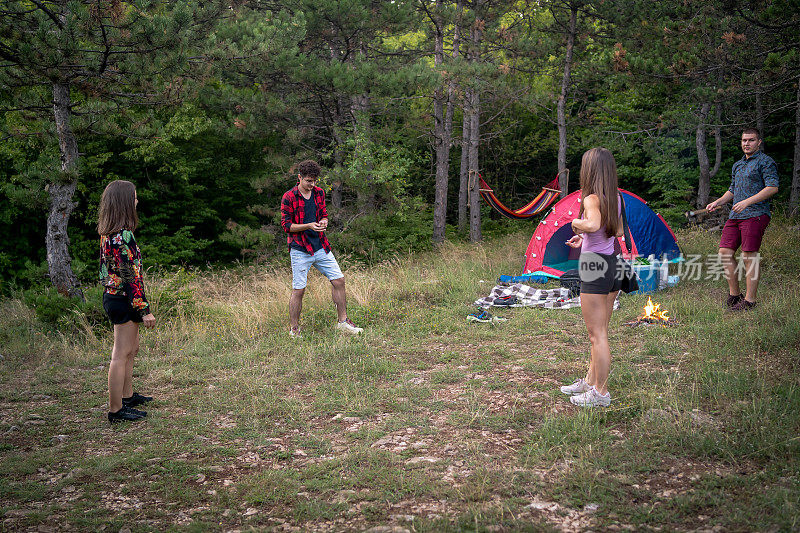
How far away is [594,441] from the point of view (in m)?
3.28

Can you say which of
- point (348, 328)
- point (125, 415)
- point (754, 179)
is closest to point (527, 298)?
point (348, 328)

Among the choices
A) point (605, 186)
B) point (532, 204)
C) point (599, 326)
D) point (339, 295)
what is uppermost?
point (532, 204)

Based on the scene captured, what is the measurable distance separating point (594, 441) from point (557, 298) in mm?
4044

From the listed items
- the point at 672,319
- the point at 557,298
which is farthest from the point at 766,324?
→ the point at 557,298

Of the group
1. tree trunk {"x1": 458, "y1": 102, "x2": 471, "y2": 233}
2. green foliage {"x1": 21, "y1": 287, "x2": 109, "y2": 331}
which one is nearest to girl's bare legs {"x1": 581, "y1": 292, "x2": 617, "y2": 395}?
green foliage {"x1": 21, "y1": 287, "x2": 109, "y2": 331}

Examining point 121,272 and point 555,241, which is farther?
point 555,241

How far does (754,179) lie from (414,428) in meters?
4.41

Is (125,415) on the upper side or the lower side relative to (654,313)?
lower

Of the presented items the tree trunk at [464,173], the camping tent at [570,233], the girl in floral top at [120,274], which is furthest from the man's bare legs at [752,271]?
the tree trunk at [464,173]

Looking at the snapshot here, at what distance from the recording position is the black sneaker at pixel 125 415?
4.04 m

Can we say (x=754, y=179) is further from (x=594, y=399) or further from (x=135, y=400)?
(x=135, y=400)

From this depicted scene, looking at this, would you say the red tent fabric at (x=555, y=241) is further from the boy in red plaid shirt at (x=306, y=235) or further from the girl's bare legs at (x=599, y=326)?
the girl's bare legs at (x=599, y=326)

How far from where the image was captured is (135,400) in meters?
4.31

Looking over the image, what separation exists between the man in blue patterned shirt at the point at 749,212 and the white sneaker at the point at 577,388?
8.81ft
